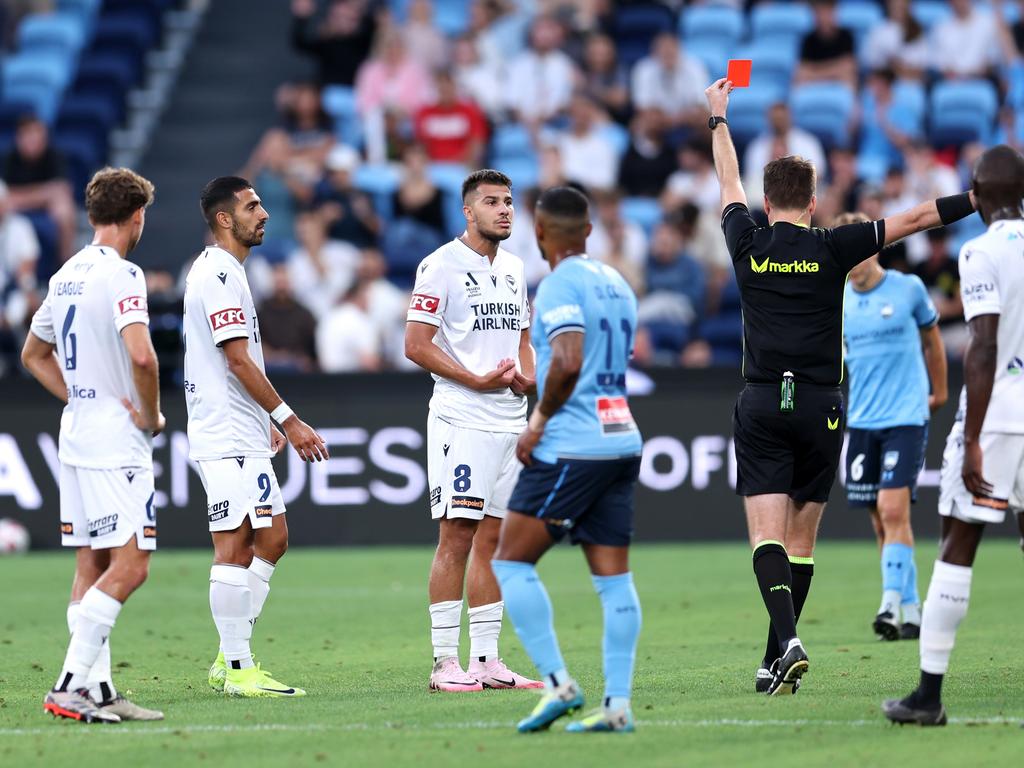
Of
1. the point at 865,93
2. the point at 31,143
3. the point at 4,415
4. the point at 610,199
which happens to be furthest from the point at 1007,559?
the point at 31,143

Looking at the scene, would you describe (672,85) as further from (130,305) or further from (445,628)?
(130,305)

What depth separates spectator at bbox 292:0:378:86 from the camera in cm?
2319

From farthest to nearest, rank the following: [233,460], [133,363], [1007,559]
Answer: [1007,559]
[233,460]
[133,363]

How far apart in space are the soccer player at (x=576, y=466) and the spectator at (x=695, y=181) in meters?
13.1

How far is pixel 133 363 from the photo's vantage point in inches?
307

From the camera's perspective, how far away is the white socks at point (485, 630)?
8906mm

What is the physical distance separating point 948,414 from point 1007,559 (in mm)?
1829

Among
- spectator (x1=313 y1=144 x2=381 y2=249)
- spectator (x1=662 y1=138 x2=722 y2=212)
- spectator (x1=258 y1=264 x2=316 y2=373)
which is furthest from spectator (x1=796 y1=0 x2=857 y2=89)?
spectator (x1=258 y1=264 x2=316 y2=373)

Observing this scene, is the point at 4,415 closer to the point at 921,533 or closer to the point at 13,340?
the point at 13,340

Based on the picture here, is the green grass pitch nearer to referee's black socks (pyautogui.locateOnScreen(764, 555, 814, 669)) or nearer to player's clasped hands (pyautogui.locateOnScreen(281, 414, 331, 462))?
referee's black socks (pyautogui.locateOnScreen(764, 555, 814, 669))

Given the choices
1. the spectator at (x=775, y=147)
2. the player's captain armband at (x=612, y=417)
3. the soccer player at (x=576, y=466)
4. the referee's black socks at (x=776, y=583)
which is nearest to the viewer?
the soccer player at (x=576, y=466)

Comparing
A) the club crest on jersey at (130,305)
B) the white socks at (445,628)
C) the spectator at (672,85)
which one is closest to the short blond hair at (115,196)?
the club crest on jersey at (130,305)

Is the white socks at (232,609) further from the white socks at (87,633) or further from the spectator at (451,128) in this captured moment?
the spectator at (451,128)

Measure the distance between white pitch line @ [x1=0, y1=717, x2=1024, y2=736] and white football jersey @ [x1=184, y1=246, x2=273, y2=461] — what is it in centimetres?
171
